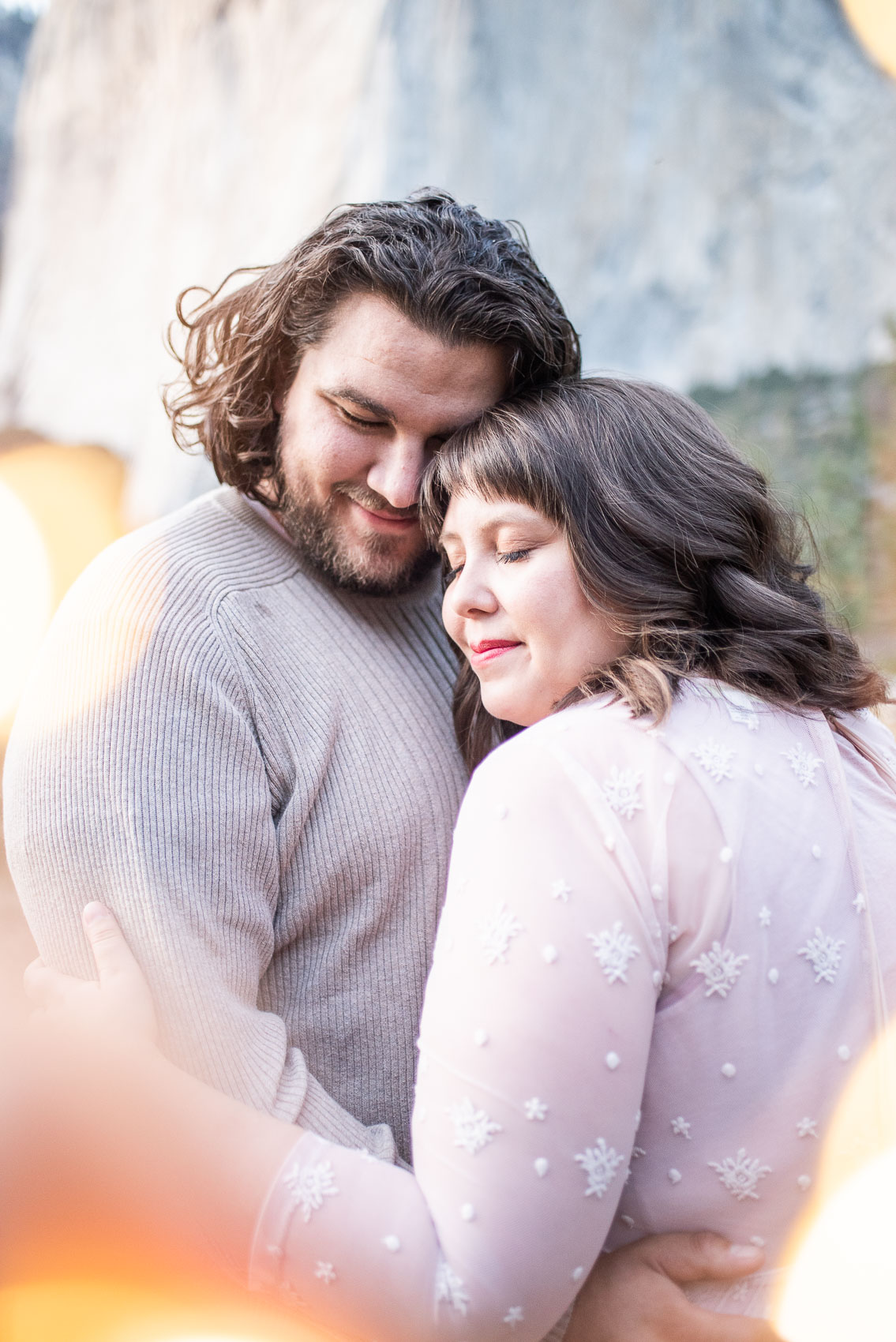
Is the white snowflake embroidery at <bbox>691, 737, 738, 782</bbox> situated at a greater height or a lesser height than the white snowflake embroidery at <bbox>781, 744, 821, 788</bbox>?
greater

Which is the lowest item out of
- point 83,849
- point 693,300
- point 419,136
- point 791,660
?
point 83,849

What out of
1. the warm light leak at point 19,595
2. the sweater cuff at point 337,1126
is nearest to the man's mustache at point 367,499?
the sweater cuff at point 337,1126

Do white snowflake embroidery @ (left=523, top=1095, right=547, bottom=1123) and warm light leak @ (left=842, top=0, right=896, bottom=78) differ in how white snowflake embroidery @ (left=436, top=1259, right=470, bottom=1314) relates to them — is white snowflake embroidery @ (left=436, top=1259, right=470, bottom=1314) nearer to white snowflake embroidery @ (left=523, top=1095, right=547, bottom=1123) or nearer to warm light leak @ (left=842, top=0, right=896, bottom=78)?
white snowflake embroidery @ (left=523, top=1095, right=547, bottom=1123)

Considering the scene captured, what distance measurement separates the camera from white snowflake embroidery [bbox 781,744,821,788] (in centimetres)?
101

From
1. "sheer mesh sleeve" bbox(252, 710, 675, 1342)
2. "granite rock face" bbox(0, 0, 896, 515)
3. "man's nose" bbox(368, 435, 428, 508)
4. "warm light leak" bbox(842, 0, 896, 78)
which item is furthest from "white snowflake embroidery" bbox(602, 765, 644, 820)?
"warm light leak" bbox(842, 0, 896, 78)

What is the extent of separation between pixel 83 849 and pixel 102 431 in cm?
621

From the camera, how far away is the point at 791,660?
3.93 feet

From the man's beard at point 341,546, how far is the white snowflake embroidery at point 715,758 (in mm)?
813

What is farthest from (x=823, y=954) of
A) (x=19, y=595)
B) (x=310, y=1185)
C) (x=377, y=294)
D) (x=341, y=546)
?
(x=19, y=595)

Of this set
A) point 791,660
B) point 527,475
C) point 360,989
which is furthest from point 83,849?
point 791,660

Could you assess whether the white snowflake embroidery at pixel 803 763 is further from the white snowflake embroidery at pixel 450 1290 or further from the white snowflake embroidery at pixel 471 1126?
the white snowflake embroidery at pixel 450 1290

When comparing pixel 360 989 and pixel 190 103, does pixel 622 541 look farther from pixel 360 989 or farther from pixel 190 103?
pixel 190 103

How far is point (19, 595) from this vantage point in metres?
4.92

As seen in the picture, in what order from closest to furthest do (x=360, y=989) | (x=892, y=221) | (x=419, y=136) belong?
(x=360, y=989)
(x=419, y=136)
(x=892, y=221)
